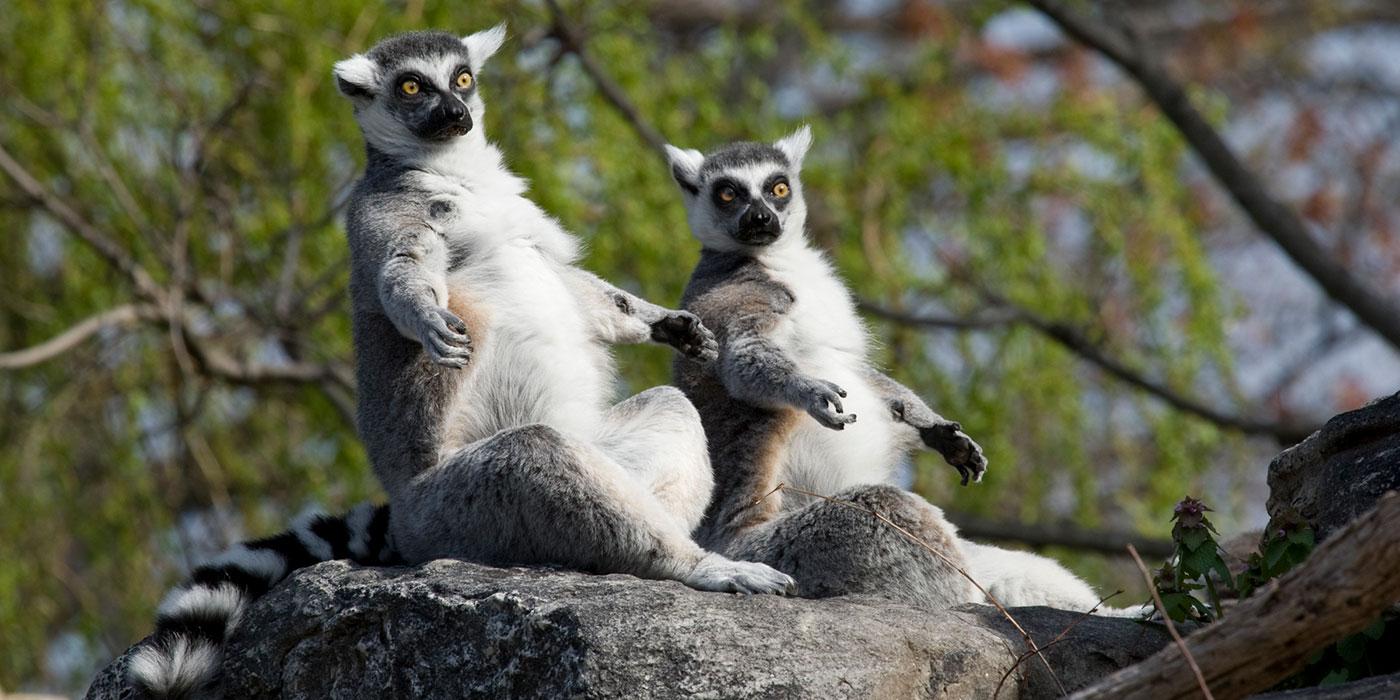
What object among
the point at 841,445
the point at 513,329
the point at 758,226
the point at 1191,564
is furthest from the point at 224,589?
the point at 1191,564

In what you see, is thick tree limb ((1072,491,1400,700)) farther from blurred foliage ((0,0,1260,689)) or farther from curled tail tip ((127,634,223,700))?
blurred foliage ((0,0,1260,689))

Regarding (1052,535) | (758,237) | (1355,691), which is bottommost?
(1355,691)

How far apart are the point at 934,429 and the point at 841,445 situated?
36cm

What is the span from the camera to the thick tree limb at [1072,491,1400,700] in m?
3.41

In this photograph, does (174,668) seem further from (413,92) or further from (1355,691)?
(1355,691)

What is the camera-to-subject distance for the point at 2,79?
10398 millimetres

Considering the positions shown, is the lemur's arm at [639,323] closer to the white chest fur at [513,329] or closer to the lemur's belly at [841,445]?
the white chest fur at [513,329]

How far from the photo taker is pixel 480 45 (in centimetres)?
615

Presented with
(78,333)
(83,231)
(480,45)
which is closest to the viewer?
(480,45)

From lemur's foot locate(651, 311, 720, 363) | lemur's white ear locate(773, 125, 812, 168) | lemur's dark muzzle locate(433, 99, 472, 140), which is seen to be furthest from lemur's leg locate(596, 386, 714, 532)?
lemur's white ear locate(773, 125, 812, 168)

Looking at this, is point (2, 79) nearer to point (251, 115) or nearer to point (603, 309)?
point (251, 115)

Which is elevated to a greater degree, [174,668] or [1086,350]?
[1086,350]

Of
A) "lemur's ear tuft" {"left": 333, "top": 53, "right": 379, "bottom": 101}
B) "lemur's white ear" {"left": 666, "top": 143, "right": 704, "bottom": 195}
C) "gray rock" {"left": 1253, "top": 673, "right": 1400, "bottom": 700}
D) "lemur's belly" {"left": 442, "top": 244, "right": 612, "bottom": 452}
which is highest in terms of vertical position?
"lemur's white ear" {"left": 666, "top": 143, "right": 704, "bottom": 195}

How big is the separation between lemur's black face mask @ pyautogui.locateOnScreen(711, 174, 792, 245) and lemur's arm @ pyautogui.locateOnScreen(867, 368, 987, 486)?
2.35 ft
